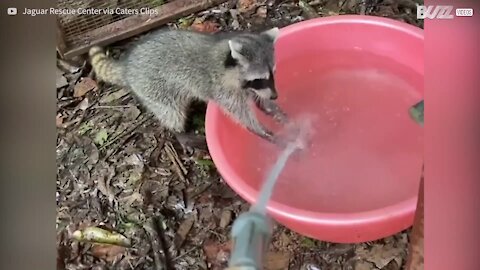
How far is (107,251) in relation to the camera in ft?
2.77

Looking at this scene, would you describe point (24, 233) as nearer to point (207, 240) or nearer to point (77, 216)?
point (77, 216)

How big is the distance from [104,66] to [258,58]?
6.3 inches

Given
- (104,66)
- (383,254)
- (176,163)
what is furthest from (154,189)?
(383,254)

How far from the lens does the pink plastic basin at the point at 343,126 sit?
0.87 m

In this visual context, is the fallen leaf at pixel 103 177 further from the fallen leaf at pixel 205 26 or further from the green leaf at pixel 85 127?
the fallen leaf at pixel 205 26

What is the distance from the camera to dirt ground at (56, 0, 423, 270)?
844 millimetres

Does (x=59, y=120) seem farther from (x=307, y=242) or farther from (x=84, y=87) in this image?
(x=307, y=242)

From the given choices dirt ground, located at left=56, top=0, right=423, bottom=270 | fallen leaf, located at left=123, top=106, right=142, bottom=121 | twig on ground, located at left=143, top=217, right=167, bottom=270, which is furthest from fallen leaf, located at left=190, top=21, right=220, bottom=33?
twig on ground, located at left=143, top=217, right=167, bottom=270

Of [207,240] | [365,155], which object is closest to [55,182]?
[207,240]

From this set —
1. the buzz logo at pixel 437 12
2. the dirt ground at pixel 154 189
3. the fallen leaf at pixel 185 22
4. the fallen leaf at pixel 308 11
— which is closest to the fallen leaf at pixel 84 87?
the dirt ground at pixel 154 189

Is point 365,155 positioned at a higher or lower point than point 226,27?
lower

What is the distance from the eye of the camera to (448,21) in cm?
81

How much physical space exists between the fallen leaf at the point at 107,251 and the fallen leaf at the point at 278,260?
146 millimetres

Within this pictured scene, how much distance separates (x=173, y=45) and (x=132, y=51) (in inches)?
1.8
